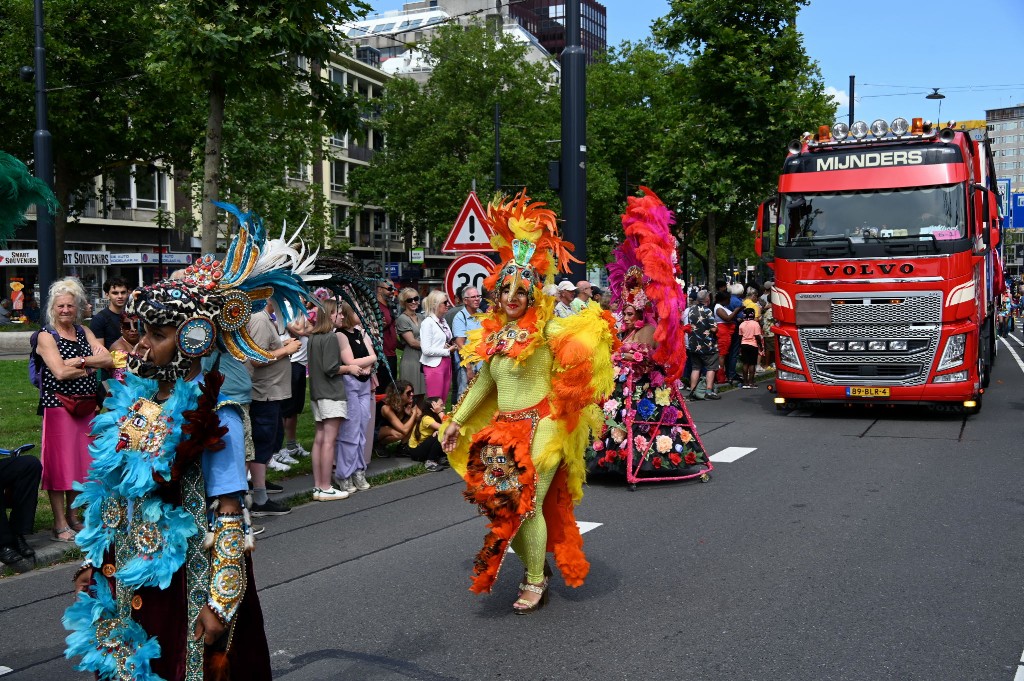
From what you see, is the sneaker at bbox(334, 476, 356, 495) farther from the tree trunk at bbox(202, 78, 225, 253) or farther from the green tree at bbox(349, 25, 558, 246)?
the green tree at bbox(349, 25, 558, 246)

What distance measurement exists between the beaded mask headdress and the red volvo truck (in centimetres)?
1076

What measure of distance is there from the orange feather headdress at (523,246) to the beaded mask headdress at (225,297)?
195 cm

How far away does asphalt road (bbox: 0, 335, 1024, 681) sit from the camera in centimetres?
468

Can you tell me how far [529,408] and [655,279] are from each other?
3.57 m

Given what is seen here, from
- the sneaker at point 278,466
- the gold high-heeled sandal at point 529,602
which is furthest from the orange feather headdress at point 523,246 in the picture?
the sneaker at point 278,466

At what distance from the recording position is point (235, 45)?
10391mm

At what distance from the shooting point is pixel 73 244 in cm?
4025

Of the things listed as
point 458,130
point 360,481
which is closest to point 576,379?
point 360,481

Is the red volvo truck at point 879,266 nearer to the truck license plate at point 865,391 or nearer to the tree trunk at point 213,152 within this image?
the truck license plate at point 865,391

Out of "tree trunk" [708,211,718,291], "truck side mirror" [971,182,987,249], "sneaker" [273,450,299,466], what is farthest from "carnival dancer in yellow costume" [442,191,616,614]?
"tree trunk" [708,211,718,291]

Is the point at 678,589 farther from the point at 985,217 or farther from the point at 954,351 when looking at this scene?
the point at 985,217

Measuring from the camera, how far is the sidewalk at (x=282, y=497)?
261 inches

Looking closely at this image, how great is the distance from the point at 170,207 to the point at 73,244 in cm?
582

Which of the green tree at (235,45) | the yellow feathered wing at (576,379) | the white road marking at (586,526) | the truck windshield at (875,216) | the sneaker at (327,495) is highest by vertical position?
the green tree at (235,45)
